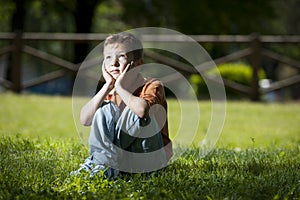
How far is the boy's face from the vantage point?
161 inches

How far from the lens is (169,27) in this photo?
23.4 metres

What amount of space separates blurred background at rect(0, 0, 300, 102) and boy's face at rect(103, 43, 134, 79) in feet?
14.5

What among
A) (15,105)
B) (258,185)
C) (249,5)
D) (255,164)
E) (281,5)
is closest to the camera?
(258,185)

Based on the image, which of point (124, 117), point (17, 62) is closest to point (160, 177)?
point (124, 117)

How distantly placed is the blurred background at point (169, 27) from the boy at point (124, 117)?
448 cm

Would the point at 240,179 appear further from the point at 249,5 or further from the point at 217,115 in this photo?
the point at 249,5

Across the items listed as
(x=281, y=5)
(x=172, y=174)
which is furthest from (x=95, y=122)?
(x=281, y=5)

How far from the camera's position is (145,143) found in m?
4.05

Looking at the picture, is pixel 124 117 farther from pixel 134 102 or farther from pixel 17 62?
pixel 17 62

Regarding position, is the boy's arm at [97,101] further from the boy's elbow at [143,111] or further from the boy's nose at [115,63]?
the boy's elbow at [143,111]

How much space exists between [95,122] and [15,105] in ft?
25.2

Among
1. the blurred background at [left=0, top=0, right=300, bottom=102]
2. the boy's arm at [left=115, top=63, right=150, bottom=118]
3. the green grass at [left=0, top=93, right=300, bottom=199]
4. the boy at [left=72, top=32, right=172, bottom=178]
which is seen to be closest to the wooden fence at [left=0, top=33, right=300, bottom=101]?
the blurred background at [left=0, top=0, right=300, bottom=102]

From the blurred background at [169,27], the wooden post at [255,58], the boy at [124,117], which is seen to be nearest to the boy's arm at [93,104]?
the boy at [124,117]

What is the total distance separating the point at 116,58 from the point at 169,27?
19498 mm
